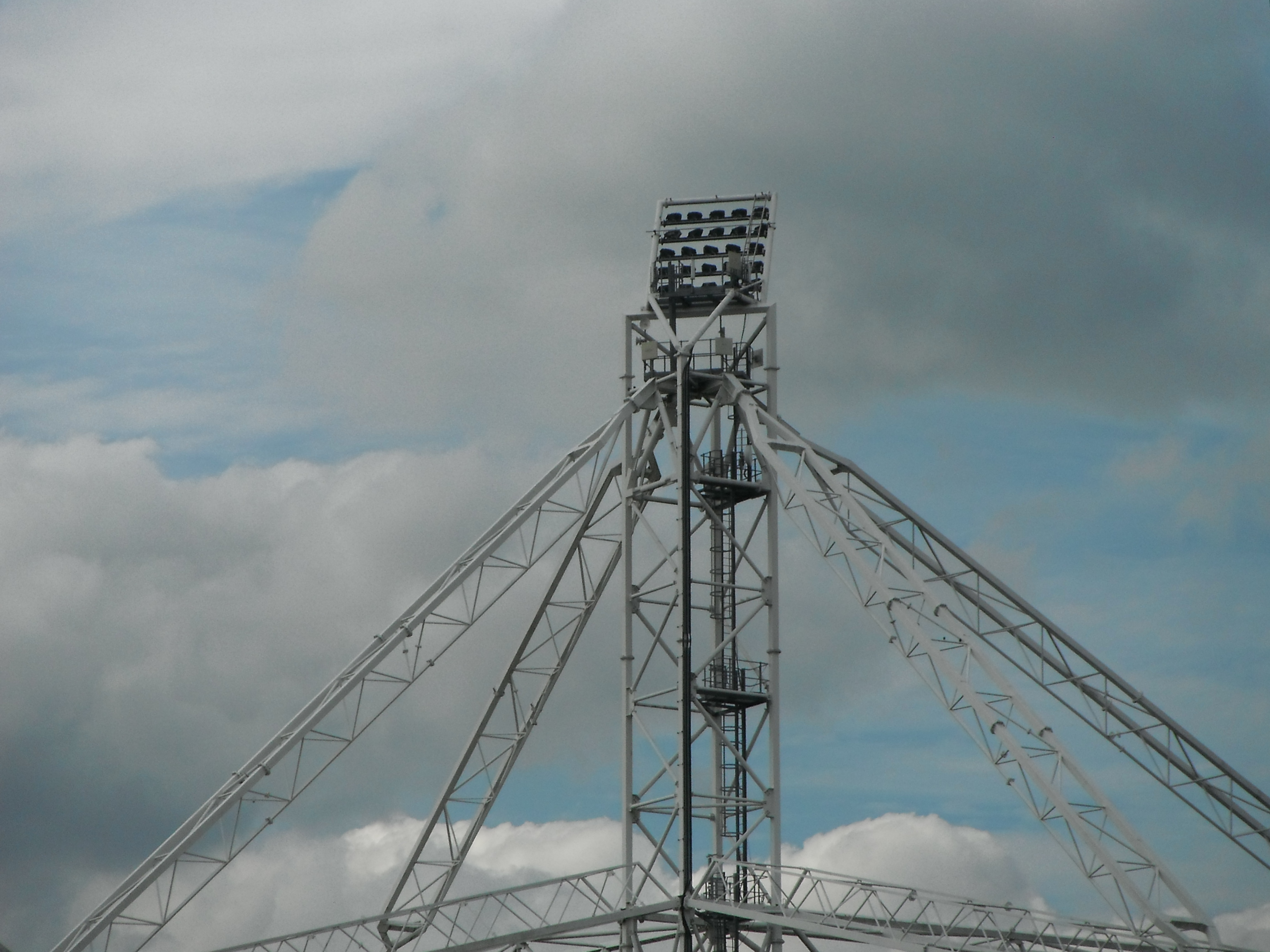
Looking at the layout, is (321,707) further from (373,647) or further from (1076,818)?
(1076,818)

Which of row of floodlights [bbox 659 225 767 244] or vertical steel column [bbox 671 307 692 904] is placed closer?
vertical steel column [bbox 671 307 692 904]

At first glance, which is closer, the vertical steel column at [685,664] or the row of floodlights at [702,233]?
the vertical steel column at [685,664]

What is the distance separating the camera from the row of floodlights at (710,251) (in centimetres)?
6056

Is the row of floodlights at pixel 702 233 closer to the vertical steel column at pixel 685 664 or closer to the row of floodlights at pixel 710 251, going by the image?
the row of floodlights at pixel 710 251

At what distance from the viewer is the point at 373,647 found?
5566 centimetres

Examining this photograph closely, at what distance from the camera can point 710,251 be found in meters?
60.7

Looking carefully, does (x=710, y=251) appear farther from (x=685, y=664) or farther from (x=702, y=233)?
(x=685, y=664)

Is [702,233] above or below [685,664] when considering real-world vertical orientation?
above

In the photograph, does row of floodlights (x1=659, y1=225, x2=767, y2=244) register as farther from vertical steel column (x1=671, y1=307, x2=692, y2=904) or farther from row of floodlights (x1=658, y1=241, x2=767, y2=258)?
vertical steel column (x1=671, y1=307, x2=692, y2=904)

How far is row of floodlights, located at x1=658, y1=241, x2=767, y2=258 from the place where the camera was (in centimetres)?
6056

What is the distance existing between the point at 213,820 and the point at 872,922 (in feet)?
55.7

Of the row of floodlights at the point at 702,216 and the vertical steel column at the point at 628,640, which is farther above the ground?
the row of floodlights at the point at 702,216

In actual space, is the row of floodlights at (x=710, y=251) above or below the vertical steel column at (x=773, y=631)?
above

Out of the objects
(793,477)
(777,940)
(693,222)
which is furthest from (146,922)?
(693,222)
